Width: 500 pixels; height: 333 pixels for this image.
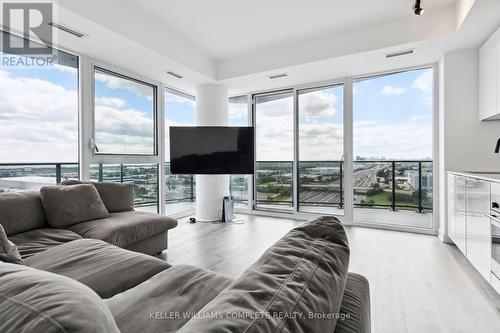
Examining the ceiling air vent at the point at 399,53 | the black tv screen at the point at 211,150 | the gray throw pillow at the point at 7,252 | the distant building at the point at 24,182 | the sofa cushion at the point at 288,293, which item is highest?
the ceiling air vent at the point at 399,53

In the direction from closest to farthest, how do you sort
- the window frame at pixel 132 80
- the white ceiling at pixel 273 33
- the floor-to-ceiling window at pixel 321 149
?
the white ceiling at pixel 273 33 → the window frame at pixel 132 80 → the floor-to-ceiling window at pixel 321 149

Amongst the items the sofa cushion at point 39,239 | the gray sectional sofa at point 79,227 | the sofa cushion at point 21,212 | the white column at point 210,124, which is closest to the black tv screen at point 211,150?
the white column at point 210,124

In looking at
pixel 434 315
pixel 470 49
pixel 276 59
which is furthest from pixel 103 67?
pixel 470 49

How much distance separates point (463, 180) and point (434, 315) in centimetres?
150

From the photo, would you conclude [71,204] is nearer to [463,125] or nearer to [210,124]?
[210,124]

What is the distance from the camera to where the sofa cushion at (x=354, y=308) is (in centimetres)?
63

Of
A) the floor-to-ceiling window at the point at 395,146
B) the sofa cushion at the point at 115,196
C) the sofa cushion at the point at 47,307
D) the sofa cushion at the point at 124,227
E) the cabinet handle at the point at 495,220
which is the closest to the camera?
the sofa cushion at the point at 47,307

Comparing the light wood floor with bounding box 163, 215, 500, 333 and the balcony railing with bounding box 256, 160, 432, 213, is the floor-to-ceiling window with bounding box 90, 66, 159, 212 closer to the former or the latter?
the light wood floor with bounding box 163, 215, 500, 333

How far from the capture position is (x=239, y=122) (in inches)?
208

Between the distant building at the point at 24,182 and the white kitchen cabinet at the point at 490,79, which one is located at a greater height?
the white kitchen cabinet at the point at 490,79

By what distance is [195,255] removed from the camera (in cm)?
283

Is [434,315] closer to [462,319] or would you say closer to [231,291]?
[462,319]

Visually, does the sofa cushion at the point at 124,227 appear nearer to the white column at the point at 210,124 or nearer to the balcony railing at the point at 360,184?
the white column at the point at 210,124

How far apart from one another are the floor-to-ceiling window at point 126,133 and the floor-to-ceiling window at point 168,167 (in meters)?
0.26
